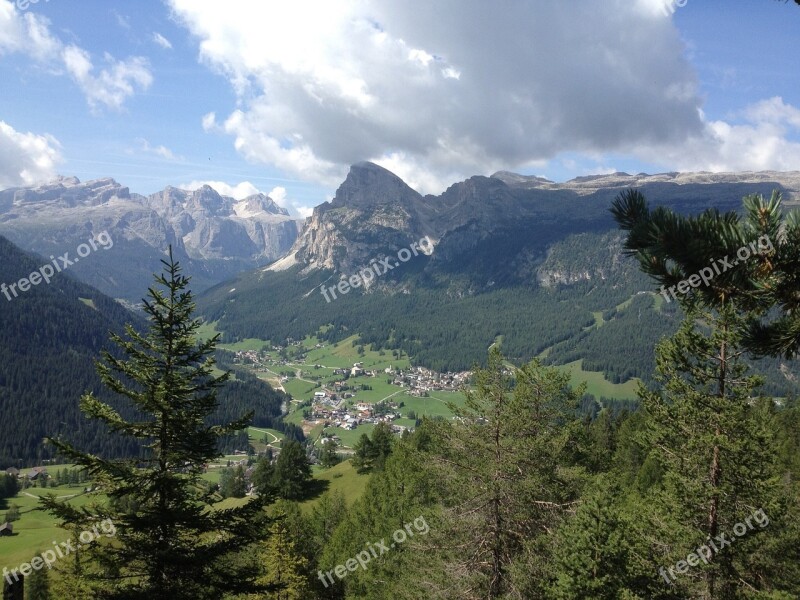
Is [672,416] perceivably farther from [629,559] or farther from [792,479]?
[792,479]

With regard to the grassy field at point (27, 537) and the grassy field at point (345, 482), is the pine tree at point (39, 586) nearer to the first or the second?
the grassy field at point (27, 537)

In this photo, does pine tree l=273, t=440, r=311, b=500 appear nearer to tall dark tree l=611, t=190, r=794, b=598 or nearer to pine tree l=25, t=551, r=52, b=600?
pine tree l=25, t=551, r=52, b=600

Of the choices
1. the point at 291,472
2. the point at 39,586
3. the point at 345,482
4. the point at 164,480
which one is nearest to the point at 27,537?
the point at 39,586

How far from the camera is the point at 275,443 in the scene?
164m

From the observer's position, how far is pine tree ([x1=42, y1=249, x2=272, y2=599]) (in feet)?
37.3

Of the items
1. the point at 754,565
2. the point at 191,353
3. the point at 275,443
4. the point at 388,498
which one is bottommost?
the point at 275,443

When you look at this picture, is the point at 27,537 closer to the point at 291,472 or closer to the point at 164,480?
the point at 291,472

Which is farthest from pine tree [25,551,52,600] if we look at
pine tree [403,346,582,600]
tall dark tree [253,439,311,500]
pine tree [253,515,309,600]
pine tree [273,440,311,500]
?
pine tree [403,346,582,600]

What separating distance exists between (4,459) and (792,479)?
645 feet

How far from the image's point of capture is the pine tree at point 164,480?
11359 millimetres

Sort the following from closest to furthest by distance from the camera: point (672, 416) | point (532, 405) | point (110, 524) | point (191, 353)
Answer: point (110, 524), point (191, 353), point (672, 416), point (532, 405)

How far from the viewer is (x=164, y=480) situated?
1180cm

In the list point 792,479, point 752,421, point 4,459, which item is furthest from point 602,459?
point 4,459

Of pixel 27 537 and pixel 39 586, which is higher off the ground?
pixel 39 586
